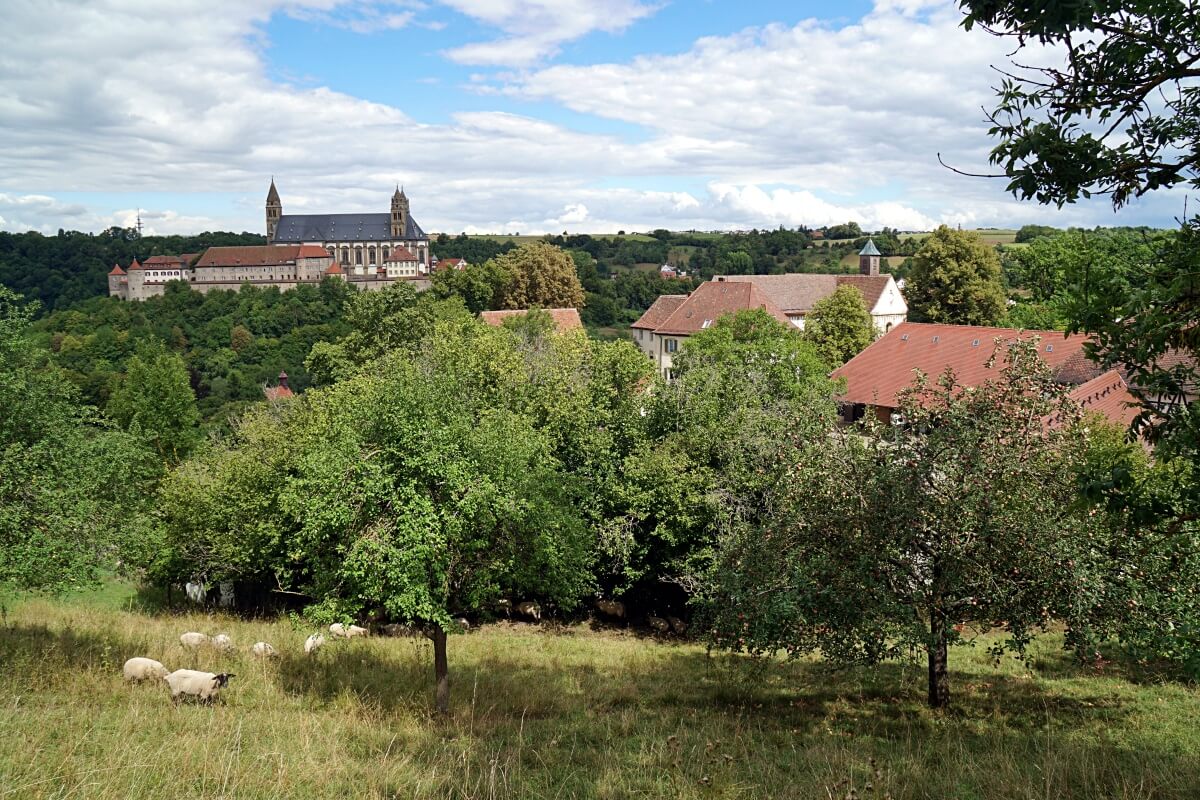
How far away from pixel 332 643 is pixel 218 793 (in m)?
Result: 11.8

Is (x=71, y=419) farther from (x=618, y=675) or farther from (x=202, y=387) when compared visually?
(x=202, y=387)

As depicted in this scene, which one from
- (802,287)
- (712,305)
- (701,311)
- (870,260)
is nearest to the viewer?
(712,305)

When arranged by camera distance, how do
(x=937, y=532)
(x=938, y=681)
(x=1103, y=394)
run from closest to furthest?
(x=937, y=532), (x=938, y=681), (x=1103, y=394)

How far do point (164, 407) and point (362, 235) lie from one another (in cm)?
14814

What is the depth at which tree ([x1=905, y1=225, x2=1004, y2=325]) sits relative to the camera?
55.2 m

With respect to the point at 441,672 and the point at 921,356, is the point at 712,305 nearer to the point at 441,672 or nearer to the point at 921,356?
the point at 921,356

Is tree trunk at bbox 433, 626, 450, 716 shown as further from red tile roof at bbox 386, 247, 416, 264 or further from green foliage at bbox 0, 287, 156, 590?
red tile roof at bbox 386, 247, 416, 264

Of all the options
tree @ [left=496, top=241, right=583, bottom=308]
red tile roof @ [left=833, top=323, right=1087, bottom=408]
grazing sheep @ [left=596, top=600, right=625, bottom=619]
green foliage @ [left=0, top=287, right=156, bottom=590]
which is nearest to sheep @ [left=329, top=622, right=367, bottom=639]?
green foliage @ [left=0, top=287, right=156, bottom=590]

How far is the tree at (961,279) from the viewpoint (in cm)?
5522

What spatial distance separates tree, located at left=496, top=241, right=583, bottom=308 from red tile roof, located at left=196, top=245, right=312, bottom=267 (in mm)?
116676

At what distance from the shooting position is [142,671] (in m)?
14.2

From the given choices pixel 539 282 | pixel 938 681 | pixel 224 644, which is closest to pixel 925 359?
pixel 938 681

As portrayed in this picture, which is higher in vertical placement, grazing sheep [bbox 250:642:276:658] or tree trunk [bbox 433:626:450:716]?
tree trunk [bbox 433:626:450:716]

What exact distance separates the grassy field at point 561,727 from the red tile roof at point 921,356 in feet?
69.1
